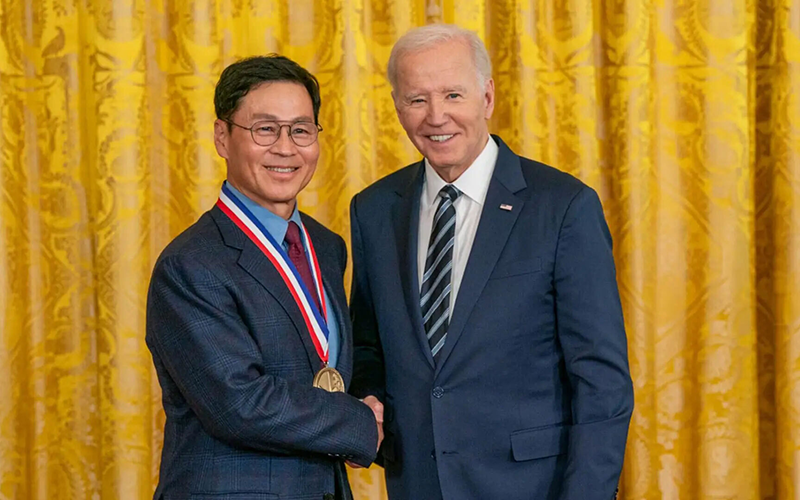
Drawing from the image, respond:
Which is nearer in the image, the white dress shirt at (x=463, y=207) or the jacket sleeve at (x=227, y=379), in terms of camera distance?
the jacket sleeve at (x=227, y=379)

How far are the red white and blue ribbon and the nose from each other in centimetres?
14

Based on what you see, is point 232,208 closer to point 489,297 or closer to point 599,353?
point 489,297

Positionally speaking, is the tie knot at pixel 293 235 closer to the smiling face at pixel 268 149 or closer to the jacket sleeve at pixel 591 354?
the smiling face at pixel 268 149

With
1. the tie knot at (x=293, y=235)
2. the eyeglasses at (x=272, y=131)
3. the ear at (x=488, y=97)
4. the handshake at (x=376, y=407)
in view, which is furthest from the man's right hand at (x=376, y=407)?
the ear at (x=488, y=97)

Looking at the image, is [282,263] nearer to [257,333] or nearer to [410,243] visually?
[257,333]

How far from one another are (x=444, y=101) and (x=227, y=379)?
78cm

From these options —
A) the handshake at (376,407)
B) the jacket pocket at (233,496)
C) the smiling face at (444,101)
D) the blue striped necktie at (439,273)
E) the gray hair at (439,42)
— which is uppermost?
the gray hair at (439,42)

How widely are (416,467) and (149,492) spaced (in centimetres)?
166

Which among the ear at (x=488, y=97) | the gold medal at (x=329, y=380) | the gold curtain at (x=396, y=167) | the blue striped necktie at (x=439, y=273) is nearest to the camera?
the gold medal at (x=329, y=380)

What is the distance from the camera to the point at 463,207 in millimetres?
2113

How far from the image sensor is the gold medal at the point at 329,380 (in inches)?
76.1

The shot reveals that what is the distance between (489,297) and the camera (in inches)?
78.0

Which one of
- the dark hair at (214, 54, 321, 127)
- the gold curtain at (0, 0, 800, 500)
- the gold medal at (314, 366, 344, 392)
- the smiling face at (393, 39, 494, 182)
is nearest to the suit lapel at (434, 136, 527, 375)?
the smiling face at (393, 39, 494, 182)

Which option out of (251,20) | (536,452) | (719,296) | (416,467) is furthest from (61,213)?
(719,296)
